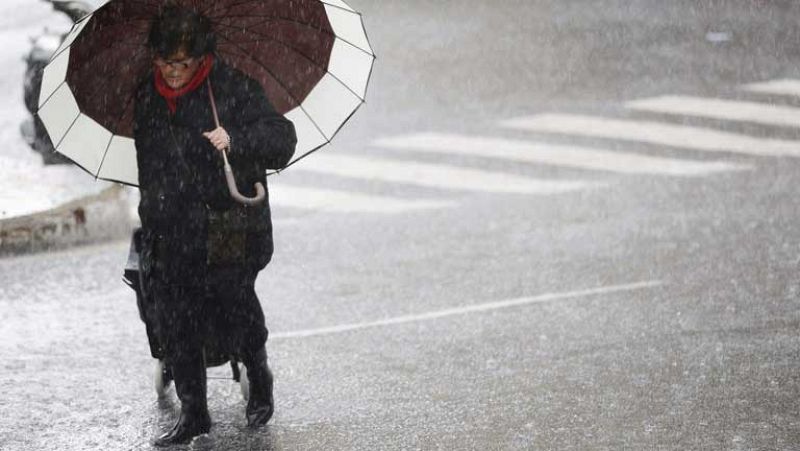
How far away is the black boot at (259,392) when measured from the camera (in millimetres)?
6434

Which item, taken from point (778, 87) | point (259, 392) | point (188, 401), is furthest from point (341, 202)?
point (778, 87)

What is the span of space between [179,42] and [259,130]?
0.48m

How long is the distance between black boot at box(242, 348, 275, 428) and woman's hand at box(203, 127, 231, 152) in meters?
0.99

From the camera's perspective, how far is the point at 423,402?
6.82m

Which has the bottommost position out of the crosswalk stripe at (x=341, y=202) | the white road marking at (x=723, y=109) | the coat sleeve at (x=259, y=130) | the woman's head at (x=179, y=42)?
the white road marking at (x=723, y=109)

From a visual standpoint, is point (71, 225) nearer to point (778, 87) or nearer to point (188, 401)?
point (188, 401)

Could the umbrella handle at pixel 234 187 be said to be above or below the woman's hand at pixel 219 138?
below

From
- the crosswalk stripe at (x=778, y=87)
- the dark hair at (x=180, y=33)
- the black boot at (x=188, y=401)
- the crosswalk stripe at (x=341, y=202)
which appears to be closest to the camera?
the dark hair at (x=180, y=33)

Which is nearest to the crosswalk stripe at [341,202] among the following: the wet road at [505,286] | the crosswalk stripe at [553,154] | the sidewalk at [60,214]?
the wet road at [505,286]

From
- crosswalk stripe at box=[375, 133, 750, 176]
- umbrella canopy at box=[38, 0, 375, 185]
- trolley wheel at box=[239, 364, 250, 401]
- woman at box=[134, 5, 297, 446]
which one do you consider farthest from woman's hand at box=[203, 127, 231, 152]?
crosswalk stripe at box=[375, 133, 750, 176]

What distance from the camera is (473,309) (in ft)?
27.6

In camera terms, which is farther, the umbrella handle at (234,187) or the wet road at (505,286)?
the wet road at (505,286)

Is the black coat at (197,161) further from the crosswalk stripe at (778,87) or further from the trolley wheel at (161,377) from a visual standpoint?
the crosswalk stripe at (778,87)

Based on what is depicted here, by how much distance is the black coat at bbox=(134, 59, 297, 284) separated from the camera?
6.04 metres
